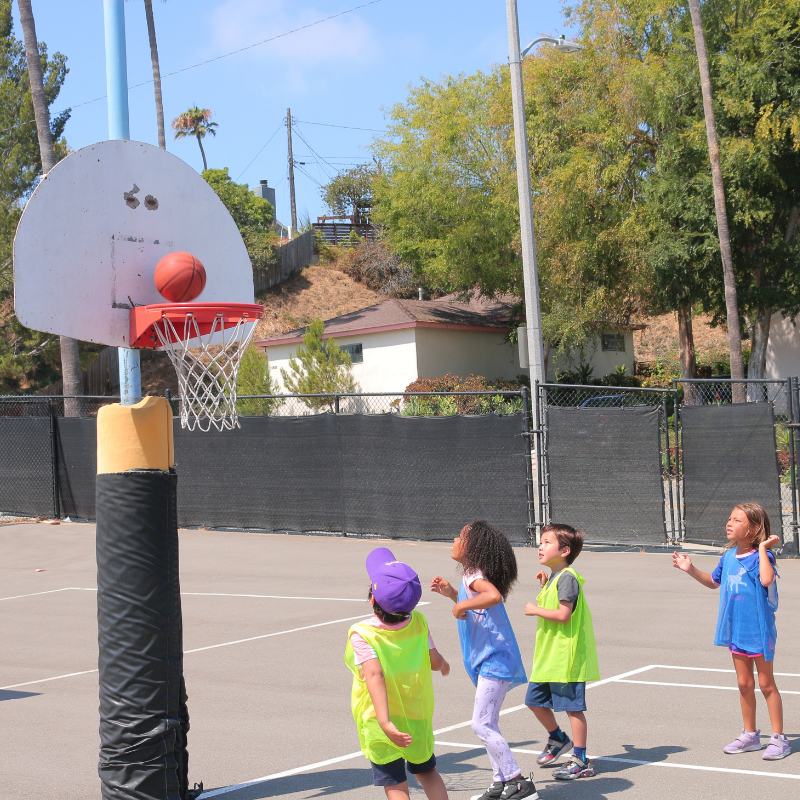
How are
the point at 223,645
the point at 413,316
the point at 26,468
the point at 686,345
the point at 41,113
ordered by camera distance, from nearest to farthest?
the point at 223,645
the point at 26,468
the point at 41,113
the point at 686,345
the point at 413,316

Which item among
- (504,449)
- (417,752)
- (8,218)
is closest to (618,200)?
(504,449)

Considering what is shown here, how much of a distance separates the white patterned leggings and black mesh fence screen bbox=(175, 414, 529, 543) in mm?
8661

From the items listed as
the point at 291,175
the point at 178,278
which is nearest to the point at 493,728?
the point at 178,278

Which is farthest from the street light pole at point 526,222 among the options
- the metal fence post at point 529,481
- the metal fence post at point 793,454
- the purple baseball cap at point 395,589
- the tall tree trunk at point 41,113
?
the tall tree trunk at point 41,113

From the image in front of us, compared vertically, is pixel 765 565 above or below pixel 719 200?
below

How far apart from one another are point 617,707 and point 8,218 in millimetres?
25351

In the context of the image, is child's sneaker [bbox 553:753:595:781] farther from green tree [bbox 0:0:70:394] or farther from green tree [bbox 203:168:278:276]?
green tree [bbox 203:168:278:276]

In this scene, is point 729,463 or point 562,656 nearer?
point 562,656

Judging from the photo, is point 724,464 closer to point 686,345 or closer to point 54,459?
point 54,459

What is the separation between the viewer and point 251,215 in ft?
172

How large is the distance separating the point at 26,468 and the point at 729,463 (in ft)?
44.5

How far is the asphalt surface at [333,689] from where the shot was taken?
16.7 ft

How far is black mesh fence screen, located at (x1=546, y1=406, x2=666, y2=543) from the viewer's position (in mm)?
12438

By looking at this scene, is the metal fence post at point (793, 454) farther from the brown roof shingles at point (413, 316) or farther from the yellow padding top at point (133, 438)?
the brown roof shingles at point (413, 316)
